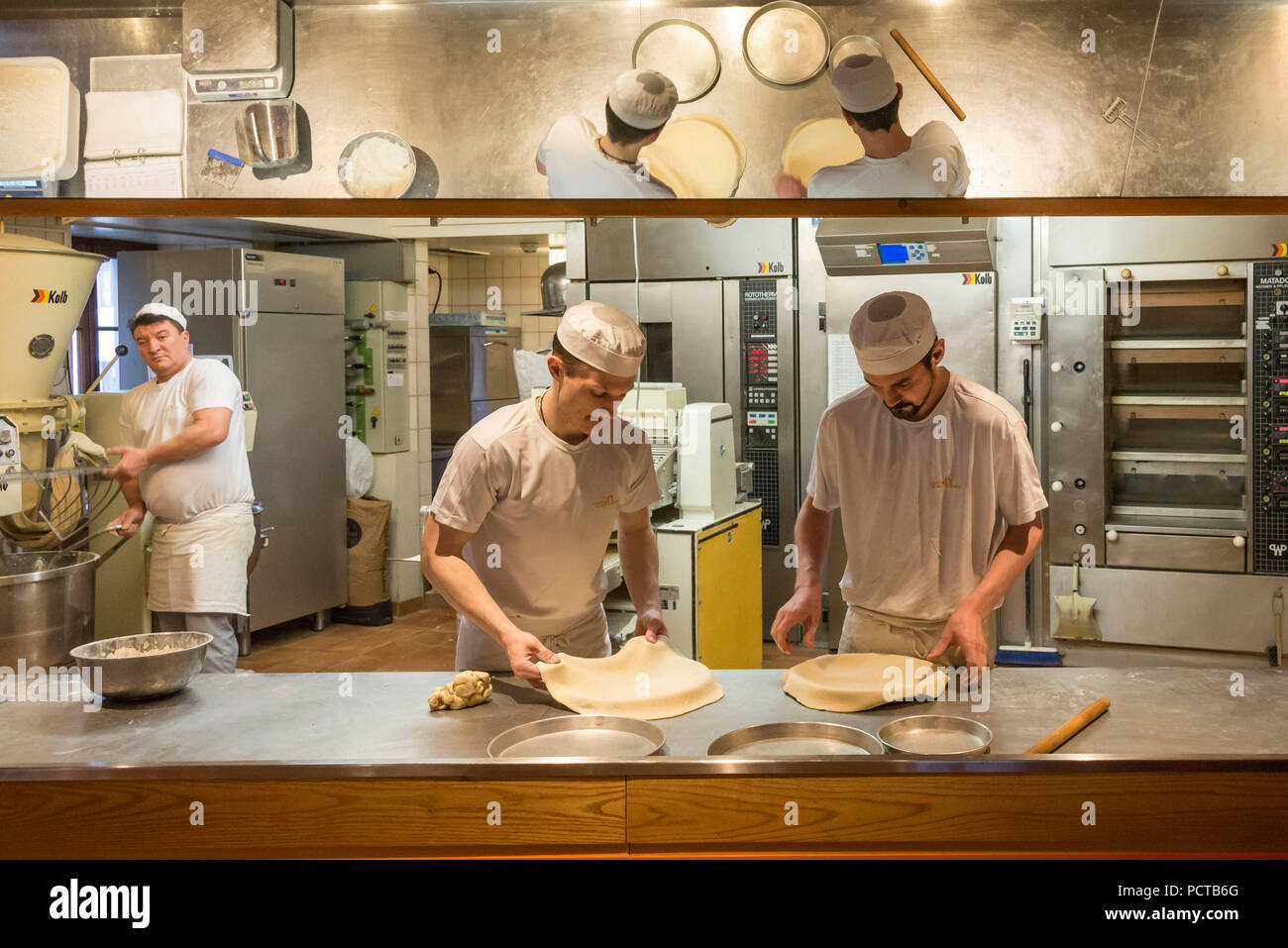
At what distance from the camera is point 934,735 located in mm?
2027

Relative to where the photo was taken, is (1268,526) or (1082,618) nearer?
(1268,526)

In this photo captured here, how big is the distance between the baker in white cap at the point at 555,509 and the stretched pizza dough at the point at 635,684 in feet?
0.46

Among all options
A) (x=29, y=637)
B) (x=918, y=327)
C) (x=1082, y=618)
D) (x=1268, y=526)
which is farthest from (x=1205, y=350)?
(x=29, y=637)

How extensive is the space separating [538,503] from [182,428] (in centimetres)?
227

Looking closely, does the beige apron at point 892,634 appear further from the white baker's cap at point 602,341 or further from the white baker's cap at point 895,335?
the white baker's cap at point 602,341

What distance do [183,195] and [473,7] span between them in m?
0.62

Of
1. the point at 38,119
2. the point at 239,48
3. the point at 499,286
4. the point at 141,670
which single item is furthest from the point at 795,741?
the point at 499,286

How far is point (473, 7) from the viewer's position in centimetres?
188

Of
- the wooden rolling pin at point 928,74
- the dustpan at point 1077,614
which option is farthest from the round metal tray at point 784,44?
the dustpan at point 1077,614

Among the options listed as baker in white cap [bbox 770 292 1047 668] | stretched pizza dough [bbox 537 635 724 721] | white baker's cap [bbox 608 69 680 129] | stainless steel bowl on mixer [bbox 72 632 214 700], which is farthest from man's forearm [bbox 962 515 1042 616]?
stainless steel bowl on mixer [bbox 72 632 214 700]

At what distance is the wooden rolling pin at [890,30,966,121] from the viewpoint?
73.3 inches

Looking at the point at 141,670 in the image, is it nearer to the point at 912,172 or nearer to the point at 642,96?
the point at 642,96

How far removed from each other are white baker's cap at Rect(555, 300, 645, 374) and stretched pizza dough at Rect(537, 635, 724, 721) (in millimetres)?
614

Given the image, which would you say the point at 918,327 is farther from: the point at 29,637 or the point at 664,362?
the point at 664,362
